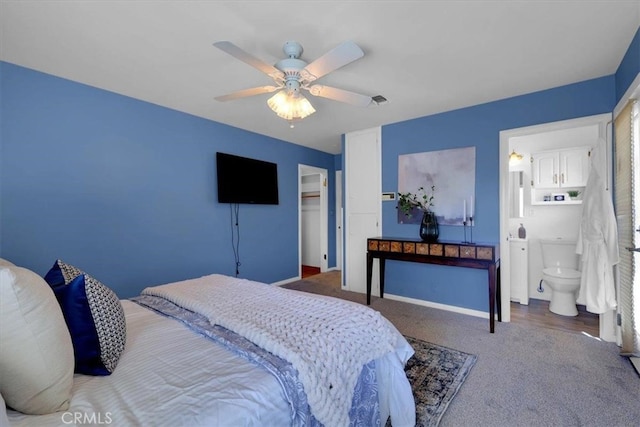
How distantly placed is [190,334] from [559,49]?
3108 millimetres

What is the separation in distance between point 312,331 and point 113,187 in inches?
105

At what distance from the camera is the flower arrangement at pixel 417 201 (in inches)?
137

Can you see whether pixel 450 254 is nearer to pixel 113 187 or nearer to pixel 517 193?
pixel 517 193

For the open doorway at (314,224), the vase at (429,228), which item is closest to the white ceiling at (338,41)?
the vase at (429,228)

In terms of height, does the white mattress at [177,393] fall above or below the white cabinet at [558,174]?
below

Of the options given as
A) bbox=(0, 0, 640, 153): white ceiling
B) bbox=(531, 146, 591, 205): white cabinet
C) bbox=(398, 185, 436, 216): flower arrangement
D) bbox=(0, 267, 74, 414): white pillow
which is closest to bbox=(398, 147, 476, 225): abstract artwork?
bbox=(398, 185, 436, 216): flower arrangement

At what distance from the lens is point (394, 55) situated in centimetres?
214

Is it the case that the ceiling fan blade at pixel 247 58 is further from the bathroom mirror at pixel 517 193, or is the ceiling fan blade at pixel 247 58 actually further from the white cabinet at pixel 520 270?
the bathroom mirror at pixel 517 193

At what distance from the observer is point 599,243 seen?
2355 mm

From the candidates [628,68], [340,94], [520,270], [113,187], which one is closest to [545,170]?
[520,270]

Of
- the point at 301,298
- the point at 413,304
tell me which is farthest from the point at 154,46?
the point at 413,304

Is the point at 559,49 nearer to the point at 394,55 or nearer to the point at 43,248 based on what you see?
the point at 394,55

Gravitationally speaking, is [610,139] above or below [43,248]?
above

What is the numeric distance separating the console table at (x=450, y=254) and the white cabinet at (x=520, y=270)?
0.77 m
